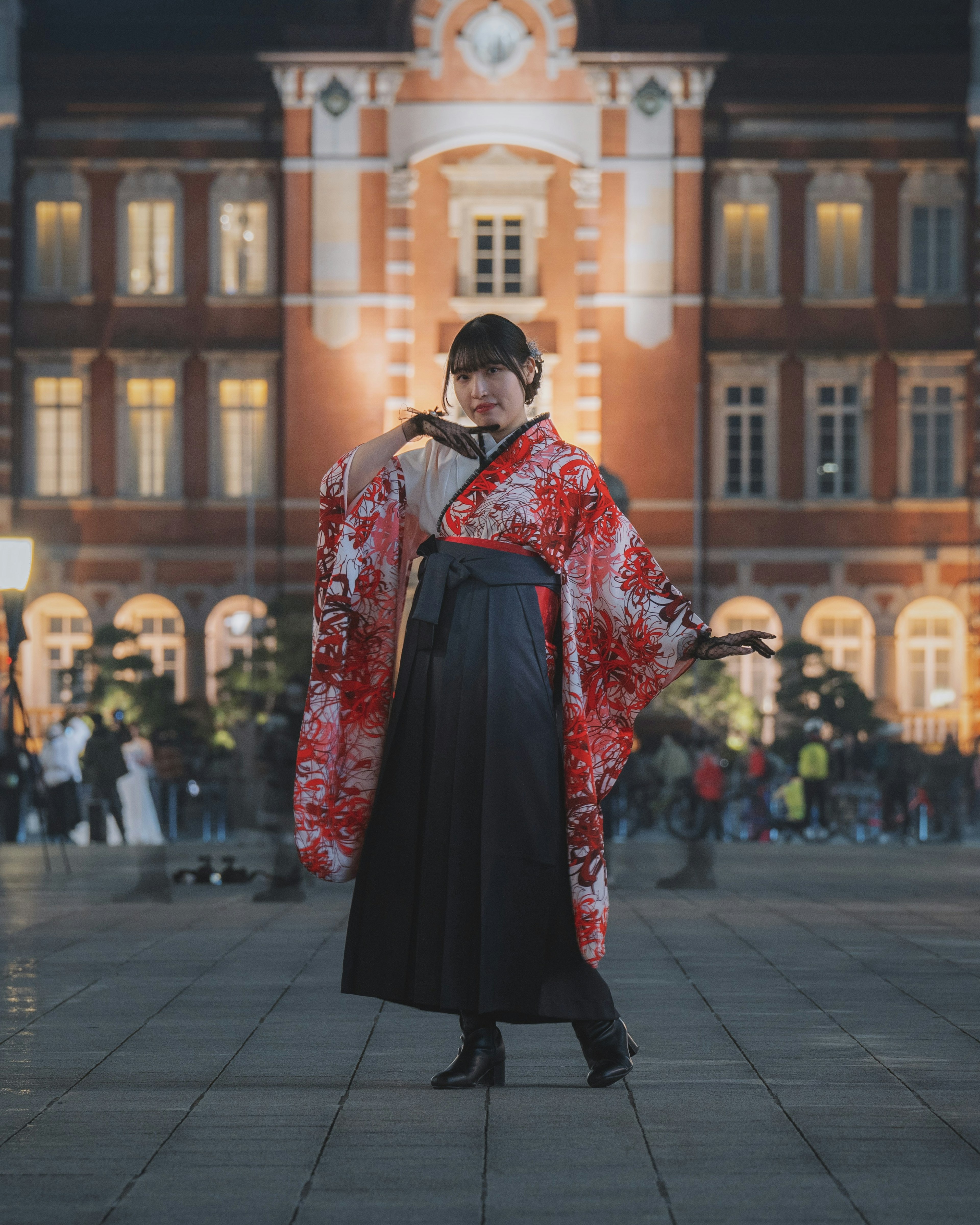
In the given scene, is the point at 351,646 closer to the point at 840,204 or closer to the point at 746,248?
the point at 746,248

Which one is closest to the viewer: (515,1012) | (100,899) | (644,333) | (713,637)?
(515,1012)

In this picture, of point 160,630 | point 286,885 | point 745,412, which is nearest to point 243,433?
point 160,630

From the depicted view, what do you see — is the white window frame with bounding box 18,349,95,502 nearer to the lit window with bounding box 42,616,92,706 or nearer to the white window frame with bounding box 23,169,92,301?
the white window frame with bounding box 23,169,92,301

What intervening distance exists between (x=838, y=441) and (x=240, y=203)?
971 cm

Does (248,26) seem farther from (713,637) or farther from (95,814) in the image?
(713,637)

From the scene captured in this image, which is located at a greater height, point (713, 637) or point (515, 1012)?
point (713, 637)

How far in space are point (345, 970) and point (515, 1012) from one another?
0.44 meters

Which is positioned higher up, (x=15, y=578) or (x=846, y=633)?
(x=15, y=578)

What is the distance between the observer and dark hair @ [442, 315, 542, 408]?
5.03 metres

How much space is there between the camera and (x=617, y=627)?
514 centimetres

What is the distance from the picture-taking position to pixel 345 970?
4.88m

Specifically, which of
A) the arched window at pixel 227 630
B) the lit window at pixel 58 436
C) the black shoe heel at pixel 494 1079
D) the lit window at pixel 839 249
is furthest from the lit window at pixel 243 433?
the black shoe heel at pixel 494 1079

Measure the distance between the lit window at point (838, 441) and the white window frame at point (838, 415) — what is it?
0.02m

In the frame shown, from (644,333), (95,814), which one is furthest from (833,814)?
(644,333)
